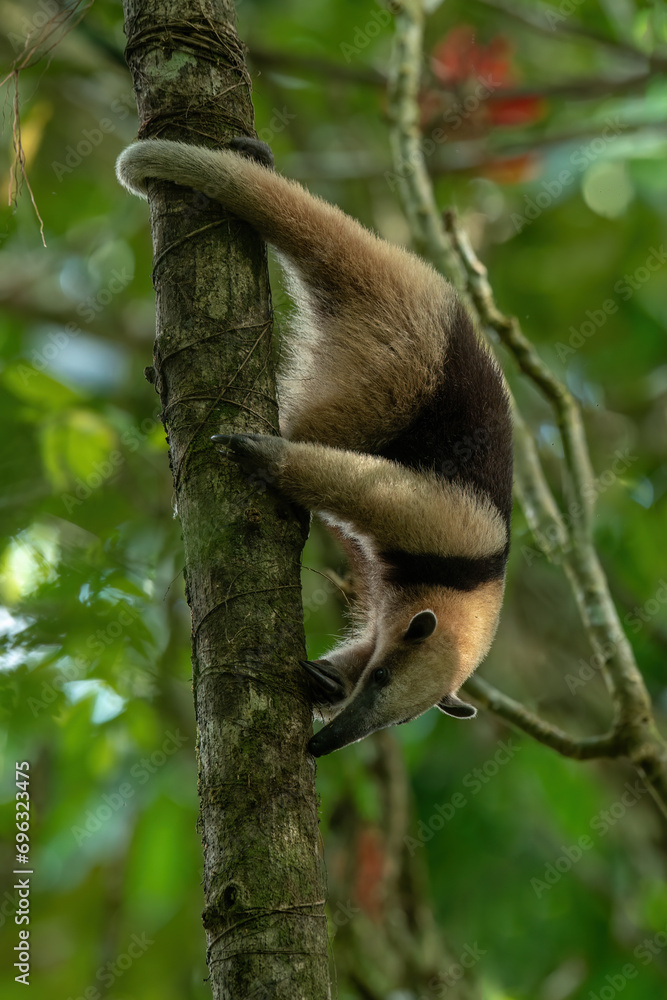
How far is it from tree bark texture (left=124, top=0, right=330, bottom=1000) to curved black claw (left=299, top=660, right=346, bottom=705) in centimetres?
28

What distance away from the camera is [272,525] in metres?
2.79

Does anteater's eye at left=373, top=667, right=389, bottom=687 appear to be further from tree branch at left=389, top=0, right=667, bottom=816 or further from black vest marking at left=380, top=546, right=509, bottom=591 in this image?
tree branch at left=389, top=0, right=667, bottom=816

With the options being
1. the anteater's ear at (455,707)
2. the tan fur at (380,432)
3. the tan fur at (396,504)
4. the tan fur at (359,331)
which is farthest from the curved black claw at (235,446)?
the anteater's ear at (455,707)

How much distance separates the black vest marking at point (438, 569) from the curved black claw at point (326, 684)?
1.41 ft

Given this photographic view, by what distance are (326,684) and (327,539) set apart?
87.7 inches

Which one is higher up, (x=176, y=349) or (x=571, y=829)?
(x=176, y=349)

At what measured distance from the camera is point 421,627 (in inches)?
142

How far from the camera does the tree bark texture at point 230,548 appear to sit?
2273 mm

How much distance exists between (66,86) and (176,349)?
482 centimetres

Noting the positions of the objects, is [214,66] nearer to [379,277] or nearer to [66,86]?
[379,277]

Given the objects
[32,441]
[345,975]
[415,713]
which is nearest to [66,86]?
[32,441]

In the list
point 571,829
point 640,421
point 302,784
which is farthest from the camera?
point 640,421

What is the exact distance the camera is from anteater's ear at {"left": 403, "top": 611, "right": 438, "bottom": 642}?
11.7 feet

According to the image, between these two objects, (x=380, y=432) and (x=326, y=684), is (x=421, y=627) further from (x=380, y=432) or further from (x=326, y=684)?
(x=380, y=432)
